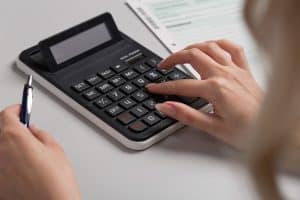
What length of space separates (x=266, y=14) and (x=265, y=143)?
103mm

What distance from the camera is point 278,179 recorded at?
625mm

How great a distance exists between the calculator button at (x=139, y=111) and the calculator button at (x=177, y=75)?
0.26 ft

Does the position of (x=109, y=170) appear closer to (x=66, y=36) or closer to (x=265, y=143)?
(x=66, y=36)

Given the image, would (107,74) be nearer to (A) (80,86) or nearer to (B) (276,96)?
(A) (80,86)

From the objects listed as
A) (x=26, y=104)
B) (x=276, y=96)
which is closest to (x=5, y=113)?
(x=26, y=104)

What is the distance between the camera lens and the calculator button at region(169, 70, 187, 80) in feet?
3.46

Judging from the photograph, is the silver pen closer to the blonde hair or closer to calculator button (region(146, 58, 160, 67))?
calculator button (region(146, 58, 160, 67))

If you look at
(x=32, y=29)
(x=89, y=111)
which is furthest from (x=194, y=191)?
(x=32, y=29)

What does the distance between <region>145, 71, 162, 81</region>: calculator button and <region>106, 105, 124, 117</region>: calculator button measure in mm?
77

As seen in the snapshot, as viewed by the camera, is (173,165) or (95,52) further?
(95,52)

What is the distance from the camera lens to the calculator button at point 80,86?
3.38ft

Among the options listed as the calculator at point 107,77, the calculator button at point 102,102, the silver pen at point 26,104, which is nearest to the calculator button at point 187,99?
the calculator at point 107,77

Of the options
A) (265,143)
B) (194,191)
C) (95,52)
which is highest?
(265,143)

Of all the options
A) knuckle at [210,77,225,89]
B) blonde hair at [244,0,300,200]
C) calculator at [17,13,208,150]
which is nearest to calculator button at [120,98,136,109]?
calculator at [17,13,208,150]
